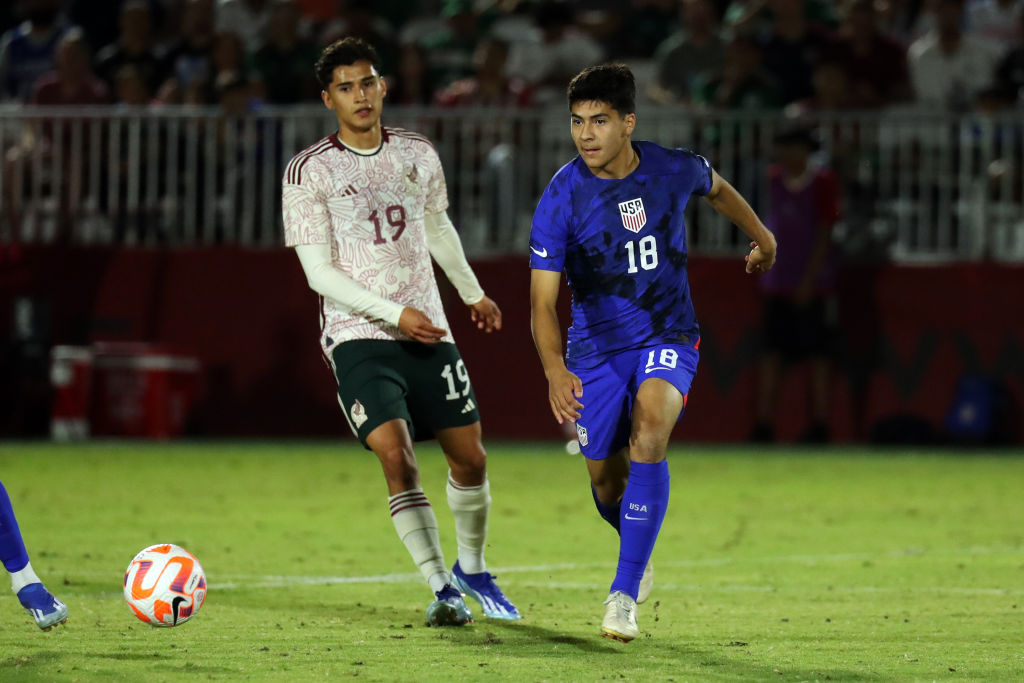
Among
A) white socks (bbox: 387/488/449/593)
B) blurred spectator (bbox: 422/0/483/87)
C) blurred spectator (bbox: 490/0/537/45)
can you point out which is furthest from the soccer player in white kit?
blurred spectator (bbox: 490/0/537/45)

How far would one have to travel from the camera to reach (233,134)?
54.0 feet

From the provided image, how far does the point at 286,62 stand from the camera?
17.7 meters

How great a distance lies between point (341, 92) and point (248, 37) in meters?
12.1

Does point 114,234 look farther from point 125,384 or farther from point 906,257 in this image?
point 906,257

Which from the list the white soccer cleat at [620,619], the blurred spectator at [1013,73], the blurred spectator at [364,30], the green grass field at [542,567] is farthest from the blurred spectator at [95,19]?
the white soccer cleat at [620,619]

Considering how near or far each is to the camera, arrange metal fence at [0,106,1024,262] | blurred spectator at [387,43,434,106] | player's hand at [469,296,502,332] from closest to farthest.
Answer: player's hand at [469,296,502,332]
metal fence at [0,106,1024,262]
blurred spectator at [387,43,434,106]

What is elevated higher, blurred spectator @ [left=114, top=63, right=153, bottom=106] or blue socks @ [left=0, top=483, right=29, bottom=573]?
blurred spectator @ [left=114, top=63, right=153, bottom=106]

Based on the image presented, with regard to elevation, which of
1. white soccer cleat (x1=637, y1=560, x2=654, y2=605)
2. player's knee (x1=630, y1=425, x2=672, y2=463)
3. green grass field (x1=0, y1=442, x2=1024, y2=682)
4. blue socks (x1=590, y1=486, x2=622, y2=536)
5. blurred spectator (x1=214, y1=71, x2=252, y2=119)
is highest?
blurred spectator (x1=214, y1=71, x2=252, y2=119)

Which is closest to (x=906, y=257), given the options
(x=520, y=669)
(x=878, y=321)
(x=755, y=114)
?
(x=878, y=321)

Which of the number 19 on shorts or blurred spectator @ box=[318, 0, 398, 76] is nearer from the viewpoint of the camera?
the number 19 on shorts

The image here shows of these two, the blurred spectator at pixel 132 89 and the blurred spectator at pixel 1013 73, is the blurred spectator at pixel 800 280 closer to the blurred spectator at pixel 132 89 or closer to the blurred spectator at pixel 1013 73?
the blurred spectator at pixel 1013 73

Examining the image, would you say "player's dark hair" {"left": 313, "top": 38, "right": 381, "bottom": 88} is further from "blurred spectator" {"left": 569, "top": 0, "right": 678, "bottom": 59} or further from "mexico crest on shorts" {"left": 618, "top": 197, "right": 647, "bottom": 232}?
"blurred spectator" {"left": 569, "top": 0, "right": 678, "bottom": 59}

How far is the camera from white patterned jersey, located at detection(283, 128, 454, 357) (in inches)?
297

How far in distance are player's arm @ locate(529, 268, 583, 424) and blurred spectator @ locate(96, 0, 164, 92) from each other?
12.2m
